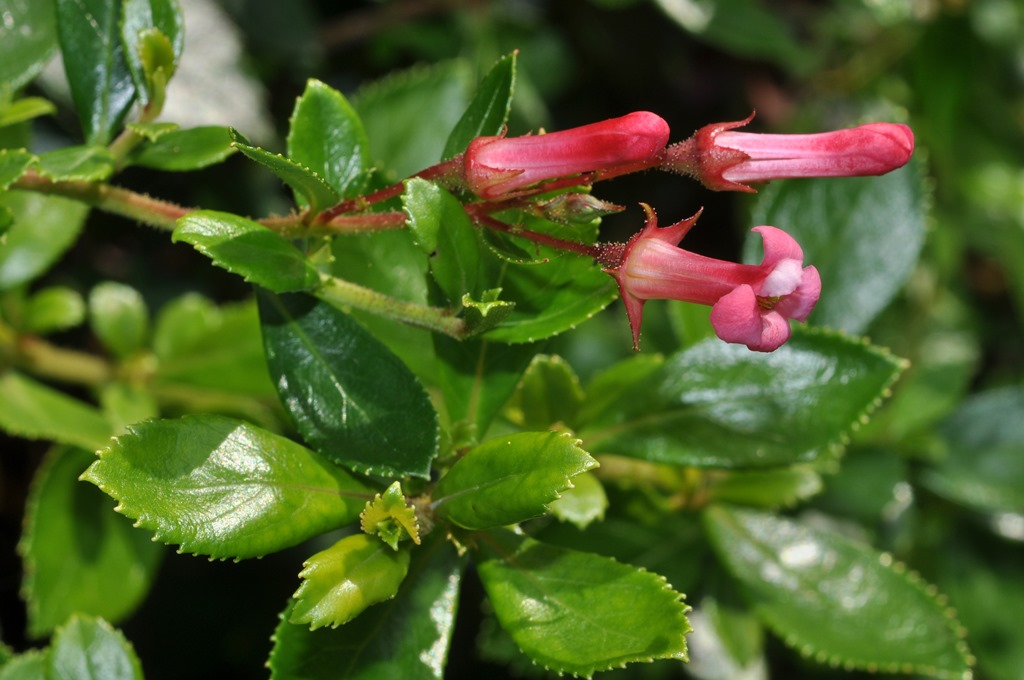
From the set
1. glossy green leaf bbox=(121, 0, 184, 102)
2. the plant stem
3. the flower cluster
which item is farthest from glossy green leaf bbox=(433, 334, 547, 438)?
glossy green leaf bbox=(121, 0, 184, 102)

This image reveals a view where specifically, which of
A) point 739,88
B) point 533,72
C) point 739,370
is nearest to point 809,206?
point 739,370

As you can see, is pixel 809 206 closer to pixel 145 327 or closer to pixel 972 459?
pixel 972 459

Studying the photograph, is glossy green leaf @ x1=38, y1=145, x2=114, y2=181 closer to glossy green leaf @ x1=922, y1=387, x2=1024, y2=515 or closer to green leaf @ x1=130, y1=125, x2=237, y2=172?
green leaf @ x1=130, y1=125, x2=237, y2=172

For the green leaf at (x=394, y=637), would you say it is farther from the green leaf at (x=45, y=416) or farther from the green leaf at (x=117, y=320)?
the green leaf at (x=117, y=320)

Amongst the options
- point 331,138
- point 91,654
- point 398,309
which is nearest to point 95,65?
point 331,138

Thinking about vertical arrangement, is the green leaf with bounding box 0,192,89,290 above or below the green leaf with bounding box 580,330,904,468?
above

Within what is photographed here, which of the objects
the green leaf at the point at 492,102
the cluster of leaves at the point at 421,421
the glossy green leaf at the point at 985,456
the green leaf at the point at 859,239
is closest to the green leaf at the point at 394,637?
the cluster of leaves at the point at 421,421
